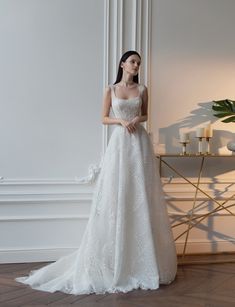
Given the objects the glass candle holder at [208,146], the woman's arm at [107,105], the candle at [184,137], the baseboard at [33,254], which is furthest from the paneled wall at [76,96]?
the woman's arm at [107,105]

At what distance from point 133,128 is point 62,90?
2.93 feet

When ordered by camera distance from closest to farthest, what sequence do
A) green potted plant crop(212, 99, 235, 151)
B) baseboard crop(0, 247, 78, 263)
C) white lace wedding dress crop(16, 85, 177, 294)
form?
white lace wedding dress crop(16, 85, 177, 294)
baseboard crop(0, 247, 78, 263)
green potted plant crop(212, 99, 235, 151)

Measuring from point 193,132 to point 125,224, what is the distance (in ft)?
4.33

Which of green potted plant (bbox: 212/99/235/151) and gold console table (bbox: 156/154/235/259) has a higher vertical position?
green potted plant (bbox: 212/99/235/151)

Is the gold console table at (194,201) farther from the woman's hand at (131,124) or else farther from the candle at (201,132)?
the woman's hand at (131,124)

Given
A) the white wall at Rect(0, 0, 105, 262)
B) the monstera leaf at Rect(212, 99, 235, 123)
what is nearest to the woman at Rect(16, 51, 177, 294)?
the white wall at Rect(0, 0, 105, 262)

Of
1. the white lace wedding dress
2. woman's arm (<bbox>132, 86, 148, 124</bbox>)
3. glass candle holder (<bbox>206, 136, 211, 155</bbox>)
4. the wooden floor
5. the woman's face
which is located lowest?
the wooden floor

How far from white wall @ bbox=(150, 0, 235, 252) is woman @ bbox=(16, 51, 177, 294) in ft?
2.28

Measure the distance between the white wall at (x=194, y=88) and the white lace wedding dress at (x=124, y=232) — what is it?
737 millimetres

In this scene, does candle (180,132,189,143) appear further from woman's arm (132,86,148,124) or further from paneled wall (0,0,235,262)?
woman's arm (132,86,148,124)

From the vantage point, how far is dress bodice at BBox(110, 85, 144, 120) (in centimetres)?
297

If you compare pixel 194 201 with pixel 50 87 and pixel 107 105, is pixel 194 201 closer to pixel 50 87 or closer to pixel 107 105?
pixel 107 105

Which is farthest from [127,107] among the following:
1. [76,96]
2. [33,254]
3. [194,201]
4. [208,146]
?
[33,254]

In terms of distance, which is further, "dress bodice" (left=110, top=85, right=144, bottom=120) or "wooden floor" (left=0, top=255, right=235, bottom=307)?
"dress bodice" (left=110, top=85, right=144, bottom=120)
